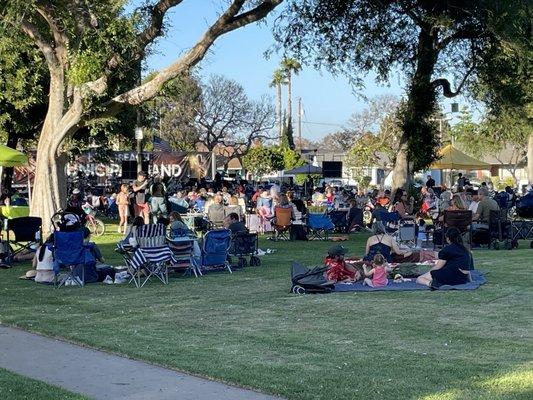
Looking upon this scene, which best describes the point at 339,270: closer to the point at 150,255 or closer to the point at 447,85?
the point at 150,255

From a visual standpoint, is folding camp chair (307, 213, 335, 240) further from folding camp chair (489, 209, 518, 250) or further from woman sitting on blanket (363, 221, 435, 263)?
woman sitting on blanket (363, 221, 435, 263)

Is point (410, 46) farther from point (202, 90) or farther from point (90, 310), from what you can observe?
point (202, 90)

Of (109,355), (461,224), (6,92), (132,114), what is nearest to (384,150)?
(132,114)

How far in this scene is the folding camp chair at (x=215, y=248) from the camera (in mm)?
16250

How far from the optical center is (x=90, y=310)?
1216 centimetres

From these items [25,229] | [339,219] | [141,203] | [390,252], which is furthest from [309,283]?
[339,219]

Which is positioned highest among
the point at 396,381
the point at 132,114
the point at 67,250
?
the point at 132,114

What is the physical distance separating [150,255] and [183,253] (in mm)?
1272

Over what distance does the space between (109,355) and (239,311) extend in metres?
3.09

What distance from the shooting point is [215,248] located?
53.8 feet

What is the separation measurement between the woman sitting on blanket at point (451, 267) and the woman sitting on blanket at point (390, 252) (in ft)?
4.87

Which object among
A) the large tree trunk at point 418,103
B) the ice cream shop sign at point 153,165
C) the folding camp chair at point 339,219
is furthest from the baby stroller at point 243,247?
the ice cream shop sign at point 153,165

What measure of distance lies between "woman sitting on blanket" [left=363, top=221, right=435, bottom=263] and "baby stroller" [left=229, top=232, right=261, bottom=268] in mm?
2230

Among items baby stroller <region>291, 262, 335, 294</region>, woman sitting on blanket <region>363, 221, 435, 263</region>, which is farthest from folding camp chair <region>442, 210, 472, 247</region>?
baby stroller <region>291, 262, 335, 294</region>
